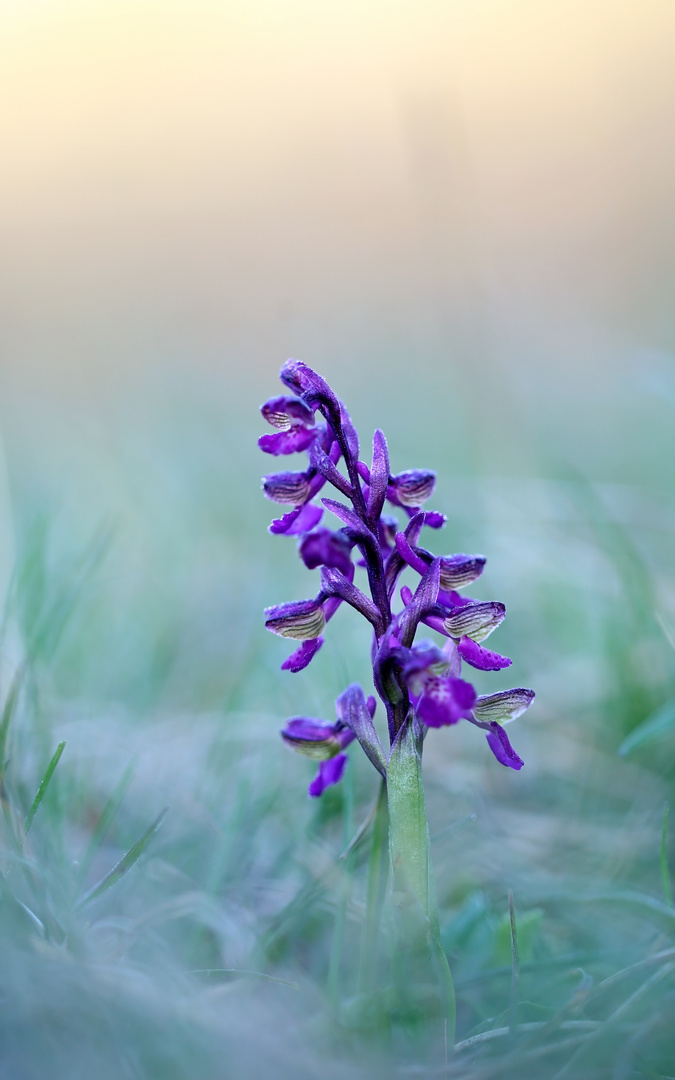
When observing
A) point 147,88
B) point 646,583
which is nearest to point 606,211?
point 147,88

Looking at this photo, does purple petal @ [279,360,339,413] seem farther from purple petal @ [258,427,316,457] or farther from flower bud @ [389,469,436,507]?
flower bud @ [389,469,436,507]

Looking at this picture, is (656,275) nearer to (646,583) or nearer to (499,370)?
(499,370)

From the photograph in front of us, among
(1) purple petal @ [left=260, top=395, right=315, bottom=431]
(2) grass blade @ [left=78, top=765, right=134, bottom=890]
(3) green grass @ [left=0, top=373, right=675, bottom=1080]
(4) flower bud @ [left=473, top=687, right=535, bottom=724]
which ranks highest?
(1) purple petal @ [left=260, top=395, right=315, bottom=431]

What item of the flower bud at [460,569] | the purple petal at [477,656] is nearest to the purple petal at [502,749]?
the purple petal at [477,656]

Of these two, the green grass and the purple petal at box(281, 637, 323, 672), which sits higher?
the purple petal at box(281, 637, 323, 672)

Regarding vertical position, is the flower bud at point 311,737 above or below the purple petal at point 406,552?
below

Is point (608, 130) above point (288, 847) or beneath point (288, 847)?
above

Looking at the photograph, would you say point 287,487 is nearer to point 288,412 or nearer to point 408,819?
point 288,412

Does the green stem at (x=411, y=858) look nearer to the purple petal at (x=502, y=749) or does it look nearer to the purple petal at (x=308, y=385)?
the purple petal at (x=502, y=749)

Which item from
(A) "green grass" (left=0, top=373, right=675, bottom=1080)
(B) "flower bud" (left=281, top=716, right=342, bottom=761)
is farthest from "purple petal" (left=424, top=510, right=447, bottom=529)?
(A) "green grass" (left=0, top=373, right=675, bottom=1080)
